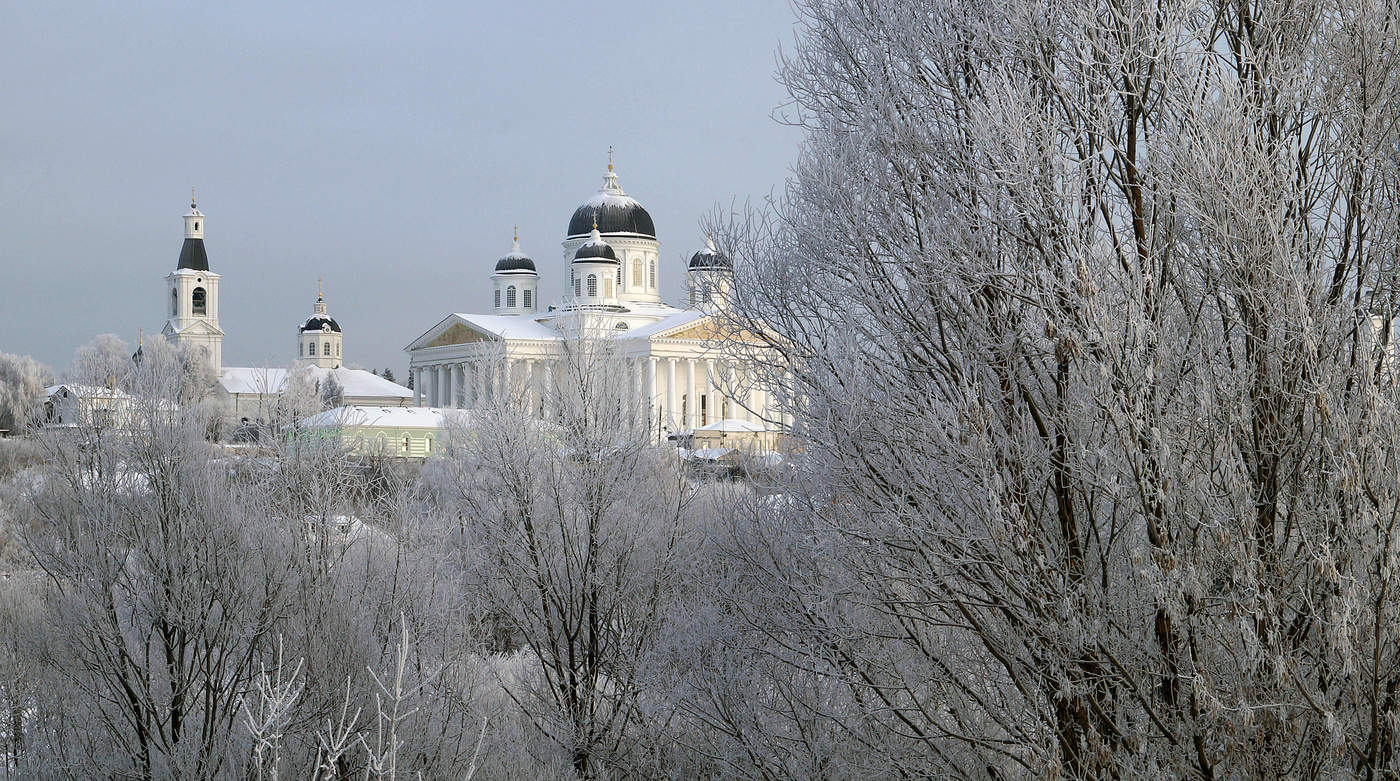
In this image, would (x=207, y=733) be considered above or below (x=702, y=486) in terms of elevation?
below

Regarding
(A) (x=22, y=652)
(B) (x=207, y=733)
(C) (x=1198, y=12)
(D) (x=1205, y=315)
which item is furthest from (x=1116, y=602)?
(A) (x=22, y=652)

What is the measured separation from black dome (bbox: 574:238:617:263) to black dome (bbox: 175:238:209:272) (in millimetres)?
31209

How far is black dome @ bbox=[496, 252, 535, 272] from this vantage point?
230 ft

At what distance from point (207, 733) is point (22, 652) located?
15.4 feet

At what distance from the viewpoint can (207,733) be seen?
35.3 feet

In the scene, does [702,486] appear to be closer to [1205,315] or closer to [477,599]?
[477,599]

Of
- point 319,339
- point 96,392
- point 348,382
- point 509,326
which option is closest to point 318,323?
point 319,339

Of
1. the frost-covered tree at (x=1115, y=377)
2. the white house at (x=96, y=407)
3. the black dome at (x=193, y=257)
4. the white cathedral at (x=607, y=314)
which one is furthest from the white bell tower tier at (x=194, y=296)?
the frost-covered tree at (x=1115, y=377)

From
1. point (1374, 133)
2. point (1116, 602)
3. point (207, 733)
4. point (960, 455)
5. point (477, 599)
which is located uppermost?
point (1374, 133)

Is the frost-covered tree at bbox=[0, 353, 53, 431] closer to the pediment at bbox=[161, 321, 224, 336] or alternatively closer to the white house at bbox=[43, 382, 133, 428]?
the pediment at bbox=[161, 321, 224, 336]

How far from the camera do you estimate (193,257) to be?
3214 inches

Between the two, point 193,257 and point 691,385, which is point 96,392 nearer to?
point 691,385

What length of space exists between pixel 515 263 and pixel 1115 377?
6670 centimetres

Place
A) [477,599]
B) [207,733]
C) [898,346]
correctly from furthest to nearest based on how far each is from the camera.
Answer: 1. [477,599]
2. [207,733]
3. [898,346]
